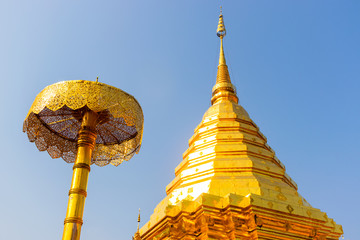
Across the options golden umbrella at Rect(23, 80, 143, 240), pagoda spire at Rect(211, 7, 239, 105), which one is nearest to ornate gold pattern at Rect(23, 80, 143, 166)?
golden umbrella at Rect(23, 80, 143, 240)

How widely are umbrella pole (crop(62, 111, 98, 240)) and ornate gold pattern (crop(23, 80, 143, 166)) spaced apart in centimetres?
40

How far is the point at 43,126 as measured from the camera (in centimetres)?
1047

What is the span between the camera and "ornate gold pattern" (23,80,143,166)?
29.6ft

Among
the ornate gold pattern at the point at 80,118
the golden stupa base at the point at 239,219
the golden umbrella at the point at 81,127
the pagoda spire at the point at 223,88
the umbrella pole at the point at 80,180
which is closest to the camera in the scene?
the umbrella pole at the point at 80,180

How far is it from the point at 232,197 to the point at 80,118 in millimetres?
4536

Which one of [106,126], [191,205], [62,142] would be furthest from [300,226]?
[62,142]

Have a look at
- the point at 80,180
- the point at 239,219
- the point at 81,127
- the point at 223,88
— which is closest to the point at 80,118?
the point at 81,127

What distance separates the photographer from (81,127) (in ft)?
30.0

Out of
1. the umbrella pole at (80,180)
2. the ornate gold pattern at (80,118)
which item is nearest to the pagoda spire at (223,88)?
the ornate gold pattern at (80,118)

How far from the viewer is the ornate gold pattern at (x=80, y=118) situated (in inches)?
355

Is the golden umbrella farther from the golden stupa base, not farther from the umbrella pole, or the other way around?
the golden stupa base

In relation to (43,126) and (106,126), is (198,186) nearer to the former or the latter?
(106,126)

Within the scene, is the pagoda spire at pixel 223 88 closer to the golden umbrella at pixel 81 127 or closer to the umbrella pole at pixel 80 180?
the golden umbrella at pixel 81 127

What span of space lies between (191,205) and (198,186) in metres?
1.27
